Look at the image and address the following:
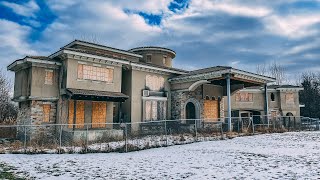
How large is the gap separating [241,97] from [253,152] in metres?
25.0

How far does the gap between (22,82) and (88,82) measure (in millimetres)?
5093

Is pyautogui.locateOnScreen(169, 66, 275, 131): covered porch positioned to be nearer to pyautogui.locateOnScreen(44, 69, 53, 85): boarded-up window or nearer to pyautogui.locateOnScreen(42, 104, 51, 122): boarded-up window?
pyautogui.locateOnScreen(44, 69, 53, 85): boarded-up window

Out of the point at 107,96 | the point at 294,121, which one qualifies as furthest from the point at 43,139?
the point at 294,121

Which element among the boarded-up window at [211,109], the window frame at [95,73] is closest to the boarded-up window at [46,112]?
the window frame at [95,73]

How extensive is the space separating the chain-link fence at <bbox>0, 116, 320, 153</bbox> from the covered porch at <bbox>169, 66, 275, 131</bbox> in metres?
2.51

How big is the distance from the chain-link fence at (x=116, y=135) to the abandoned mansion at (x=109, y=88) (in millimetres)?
652

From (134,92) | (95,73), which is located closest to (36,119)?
(95,73)

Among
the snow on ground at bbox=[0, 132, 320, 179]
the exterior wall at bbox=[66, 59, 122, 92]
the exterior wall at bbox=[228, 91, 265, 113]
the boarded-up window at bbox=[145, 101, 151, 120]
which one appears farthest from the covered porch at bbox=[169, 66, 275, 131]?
the snow on ground at bbox=[0, 132, 320, 179]

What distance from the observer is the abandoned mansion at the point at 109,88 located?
60.8 feet

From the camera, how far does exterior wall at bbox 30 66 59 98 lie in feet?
60.1

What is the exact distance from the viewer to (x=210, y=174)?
26.7 feet

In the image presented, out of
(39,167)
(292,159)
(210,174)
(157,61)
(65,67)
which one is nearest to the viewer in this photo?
(210,174)

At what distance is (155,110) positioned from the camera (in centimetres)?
2344

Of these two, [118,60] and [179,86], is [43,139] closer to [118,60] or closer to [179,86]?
[118,60]
